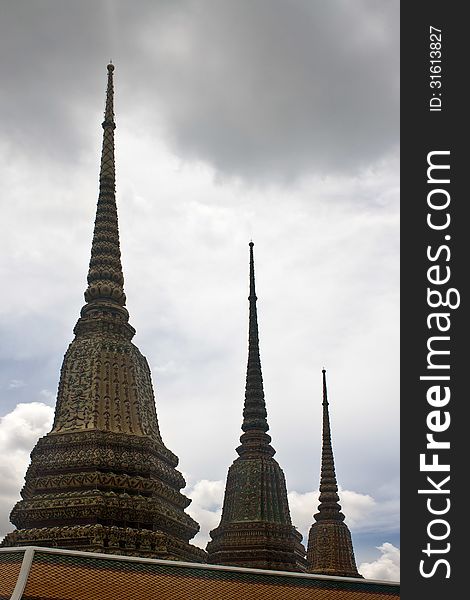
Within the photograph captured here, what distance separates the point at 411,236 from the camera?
17.3m

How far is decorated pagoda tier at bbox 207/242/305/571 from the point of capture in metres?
32.0

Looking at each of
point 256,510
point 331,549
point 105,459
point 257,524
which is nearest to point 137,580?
point 105,459

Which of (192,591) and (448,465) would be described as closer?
(448,465)

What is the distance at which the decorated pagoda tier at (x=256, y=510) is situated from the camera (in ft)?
105

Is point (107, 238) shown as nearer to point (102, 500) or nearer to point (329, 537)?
point (102, 500)

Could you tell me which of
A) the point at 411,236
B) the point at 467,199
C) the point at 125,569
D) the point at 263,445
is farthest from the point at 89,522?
the point at 263,445

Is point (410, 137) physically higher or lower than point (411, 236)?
higher

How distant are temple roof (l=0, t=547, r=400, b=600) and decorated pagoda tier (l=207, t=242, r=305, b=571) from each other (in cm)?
1193

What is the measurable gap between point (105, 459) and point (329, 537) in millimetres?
22842

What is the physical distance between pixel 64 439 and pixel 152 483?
310cm

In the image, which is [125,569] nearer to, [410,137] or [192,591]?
[192,591]

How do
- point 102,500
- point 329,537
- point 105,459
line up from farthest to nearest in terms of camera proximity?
1. point 329,537
2. point 105,459
3. point 102,500

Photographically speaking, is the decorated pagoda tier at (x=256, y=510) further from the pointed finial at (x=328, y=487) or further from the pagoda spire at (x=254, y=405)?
the pointed finial at (x=328, y=487)

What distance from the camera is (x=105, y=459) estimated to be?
73.7 ft
